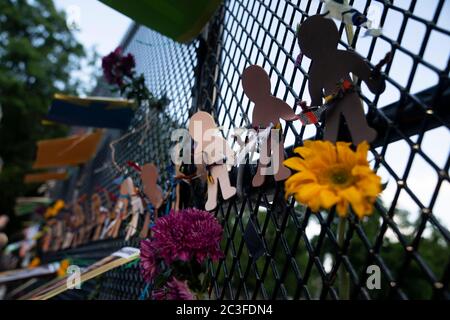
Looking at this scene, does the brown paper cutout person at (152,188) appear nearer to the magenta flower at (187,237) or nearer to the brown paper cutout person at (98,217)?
the magenta flower at (187,237)

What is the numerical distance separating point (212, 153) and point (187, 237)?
409mm

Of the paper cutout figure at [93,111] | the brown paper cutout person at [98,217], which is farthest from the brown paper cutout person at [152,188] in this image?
the paper cutout figure at [93,111]

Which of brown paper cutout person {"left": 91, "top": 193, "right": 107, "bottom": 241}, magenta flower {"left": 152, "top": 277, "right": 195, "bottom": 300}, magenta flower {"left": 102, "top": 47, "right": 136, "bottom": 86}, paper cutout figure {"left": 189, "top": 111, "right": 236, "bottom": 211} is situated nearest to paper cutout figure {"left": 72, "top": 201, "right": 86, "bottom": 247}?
brown paper cutout person {"left": 91, "top": 193, "right": 107, "bottom": 241}

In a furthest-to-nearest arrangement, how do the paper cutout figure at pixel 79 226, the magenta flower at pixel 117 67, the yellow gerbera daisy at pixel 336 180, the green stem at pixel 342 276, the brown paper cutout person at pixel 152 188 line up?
the paper cutout figure at pixel 79 226
the magenta flower at pixel 117 67
the brown paper cutout person at pixel 152 188
the green stem at pixel 342 276
the yellow gerbera daisy at pixel 336 180

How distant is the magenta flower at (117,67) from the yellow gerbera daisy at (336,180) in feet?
6.22

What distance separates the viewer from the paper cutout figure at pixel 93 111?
135 inches

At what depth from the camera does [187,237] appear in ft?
2.99

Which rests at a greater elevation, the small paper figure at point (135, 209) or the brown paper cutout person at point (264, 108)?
the small paper figure at point (135, 209)

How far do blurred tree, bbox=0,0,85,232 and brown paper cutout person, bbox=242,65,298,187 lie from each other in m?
9.03

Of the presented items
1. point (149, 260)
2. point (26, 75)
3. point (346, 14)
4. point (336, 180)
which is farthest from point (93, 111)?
point (26, 75)
